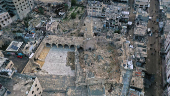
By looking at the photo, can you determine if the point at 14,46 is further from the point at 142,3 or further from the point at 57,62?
the point at 142,3

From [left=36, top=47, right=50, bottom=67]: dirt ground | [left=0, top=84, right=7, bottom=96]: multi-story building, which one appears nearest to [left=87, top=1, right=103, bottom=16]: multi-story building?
[left=36, top=47, right=50, bottom=67]: dirt ground

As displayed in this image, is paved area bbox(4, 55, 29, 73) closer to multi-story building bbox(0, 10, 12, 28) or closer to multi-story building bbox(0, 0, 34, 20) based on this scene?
multi-story building bbox(0, 10, 12, 28)

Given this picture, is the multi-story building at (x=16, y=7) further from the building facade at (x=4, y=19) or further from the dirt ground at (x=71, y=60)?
the dirt ground at (x=71, y=60)

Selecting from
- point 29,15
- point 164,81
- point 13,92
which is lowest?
point 164,81

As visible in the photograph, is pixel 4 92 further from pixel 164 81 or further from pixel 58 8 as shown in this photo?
pixel 58 8

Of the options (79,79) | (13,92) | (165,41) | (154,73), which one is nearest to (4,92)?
(13,92)

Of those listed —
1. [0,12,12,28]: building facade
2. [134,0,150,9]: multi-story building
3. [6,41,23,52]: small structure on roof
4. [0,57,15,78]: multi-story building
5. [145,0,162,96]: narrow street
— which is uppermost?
[134,0,150,9]: multi-story building
